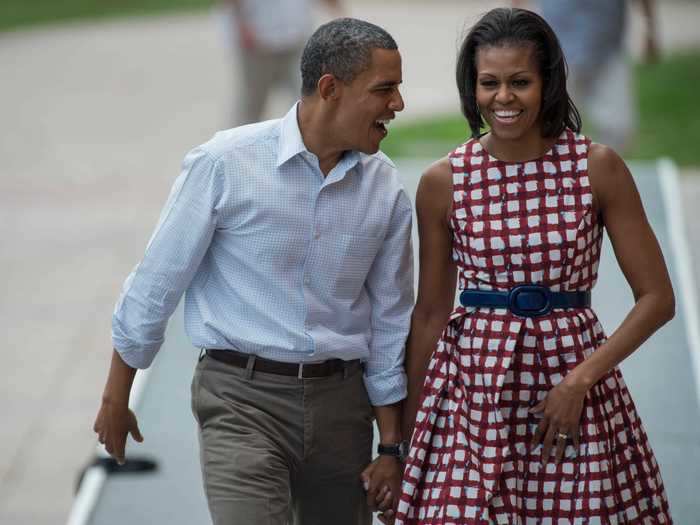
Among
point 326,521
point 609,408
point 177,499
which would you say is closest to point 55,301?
point 177,499

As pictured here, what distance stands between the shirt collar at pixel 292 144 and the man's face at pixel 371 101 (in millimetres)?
107

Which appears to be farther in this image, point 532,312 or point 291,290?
point 291,290

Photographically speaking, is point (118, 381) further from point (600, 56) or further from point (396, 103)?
point (600, 56)

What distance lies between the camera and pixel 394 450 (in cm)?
374

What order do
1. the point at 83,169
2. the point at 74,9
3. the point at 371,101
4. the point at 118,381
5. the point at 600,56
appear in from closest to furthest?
1. the point at 371,101
2. the point at 118,381
3. the point at 600,56
4. the point at 83,169
5. the point at 74,9

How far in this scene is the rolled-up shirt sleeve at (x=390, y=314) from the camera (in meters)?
3.74

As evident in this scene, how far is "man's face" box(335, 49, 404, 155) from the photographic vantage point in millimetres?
3477

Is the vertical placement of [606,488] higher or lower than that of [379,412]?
lower

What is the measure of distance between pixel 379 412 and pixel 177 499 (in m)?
1.61

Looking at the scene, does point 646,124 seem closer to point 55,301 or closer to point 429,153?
point 429,153

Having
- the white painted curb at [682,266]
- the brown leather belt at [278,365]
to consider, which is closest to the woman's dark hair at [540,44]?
the brown leather belt at [278,365]

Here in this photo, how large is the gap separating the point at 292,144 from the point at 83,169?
8.35 m

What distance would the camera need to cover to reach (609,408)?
3459mm

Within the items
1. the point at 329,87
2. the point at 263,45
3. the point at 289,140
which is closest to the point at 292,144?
the point at 289,140
